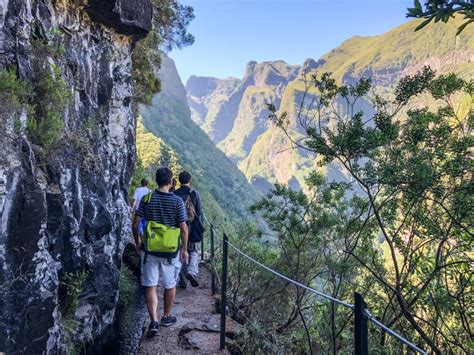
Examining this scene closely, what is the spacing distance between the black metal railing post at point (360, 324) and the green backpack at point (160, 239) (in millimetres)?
2505

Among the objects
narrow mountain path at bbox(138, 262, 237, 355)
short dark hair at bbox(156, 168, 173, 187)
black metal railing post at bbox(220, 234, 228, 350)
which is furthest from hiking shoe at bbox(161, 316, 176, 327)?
short dark hair at bbox(156, 168, 173, 187)

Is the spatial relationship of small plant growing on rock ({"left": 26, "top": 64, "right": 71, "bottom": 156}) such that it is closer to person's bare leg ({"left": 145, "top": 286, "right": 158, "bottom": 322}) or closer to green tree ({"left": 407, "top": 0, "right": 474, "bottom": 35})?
person's bare leg ({"left": 145, "top": 286, "right": 158, "bottom": 322})

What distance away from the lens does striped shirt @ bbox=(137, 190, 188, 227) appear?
3877mm

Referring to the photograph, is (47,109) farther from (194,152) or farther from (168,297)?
(194,152)

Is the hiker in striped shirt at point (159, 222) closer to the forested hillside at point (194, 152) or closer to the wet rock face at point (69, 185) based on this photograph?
the wet rock face at point (69, 185)

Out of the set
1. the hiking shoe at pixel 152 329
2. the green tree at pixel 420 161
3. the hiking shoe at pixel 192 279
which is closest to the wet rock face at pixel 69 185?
the hiking shoe at pixel 152 329

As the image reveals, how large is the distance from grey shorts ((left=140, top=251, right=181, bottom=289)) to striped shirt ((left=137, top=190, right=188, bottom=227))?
0.41m

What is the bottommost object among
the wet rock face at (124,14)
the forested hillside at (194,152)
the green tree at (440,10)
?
the forested hillside at (194,152)

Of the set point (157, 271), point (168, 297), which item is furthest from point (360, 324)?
point (168, 297)

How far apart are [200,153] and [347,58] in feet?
409

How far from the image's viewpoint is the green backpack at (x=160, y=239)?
3828 mm

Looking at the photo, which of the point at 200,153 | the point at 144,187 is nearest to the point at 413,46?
the point at 200,153

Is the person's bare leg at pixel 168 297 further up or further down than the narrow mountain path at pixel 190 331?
further up

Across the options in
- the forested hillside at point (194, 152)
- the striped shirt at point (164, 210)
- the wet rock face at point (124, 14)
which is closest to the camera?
the striped shirt at point (164, 210)
